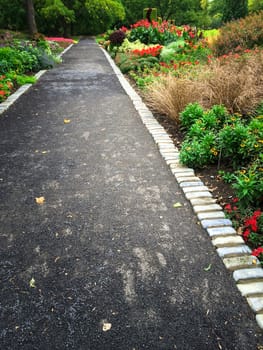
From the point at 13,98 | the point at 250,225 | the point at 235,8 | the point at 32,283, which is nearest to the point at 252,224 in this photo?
the point at 250,225

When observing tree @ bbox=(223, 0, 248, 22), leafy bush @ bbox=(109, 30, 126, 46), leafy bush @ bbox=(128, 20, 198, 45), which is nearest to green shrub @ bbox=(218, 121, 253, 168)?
leafy bush @ bbox=(128, 20, 198, 45)

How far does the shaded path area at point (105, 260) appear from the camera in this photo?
5.20ft

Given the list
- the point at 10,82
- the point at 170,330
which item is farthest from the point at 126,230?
the point at 10,82

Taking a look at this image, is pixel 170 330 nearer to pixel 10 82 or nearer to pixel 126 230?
pixel 126 230

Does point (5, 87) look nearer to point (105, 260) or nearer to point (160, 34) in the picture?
point (105, 260)

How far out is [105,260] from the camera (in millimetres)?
2076

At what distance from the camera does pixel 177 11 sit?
3978cm

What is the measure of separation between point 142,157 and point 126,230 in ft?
5.07

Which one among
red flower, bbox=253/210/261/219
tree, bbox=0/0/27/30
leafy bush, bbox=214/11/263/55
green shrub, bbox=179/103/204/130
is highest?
tree, bbox=0/0/27/30

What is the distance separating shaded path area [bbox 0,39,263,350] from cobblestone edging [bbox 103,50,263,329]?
2.7 inches

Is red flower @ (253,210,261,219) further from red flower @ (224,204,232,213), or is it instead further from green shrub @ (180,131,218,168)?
green shrub @ (180,131,218,168)

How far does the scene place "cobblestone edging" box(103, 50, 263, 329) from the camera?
183 centimetres

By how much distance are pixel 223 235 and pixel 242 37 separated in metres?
8.62

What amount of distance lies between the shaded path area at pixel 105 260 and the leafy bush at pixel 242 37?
6.81 m
